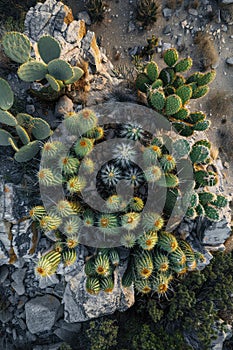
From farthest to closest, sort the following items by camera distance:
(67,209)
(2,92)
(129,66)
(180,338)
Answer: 1. (129,66)
2. (180,338)
3. (2,92)
4. (67,209)

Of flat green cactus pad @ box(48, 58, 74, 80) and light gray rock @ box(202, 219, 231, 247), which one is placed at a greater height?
flat green cactus pad @ box(48, 58, 74, 80)

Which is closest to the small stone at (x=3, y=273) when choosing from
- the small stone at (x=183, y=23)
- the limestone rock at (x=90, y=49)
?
the limestone rock at (x=90, y=49)

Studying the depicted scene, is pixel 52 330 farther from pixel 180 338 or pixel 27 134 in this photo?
pixel 27 134

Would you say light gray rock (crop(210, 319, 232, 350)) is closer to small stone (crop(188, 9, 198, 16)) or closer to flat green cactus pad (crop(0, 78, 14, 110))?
flat green cactus pad (crop(0, 78, 14, 110))

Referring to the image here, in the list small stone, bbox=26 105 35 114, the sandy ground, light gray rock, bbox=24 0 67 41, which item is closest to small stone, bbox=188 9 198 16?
the sandy ground

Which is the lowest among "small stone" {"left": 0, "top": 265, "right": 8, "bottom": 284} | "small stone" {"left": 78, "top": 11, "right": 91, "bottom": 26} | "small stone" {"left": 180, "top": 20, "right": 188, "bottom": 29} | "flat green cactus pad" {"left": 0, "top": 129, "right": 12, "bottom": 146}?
"small stone" {"left": 0, "top": 265, "right": 8, "bottom": 284}

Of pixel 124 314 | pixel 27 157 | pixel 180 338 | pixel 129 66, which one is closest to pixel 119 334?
pixel 124 314

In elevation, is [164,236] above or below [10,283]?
above
